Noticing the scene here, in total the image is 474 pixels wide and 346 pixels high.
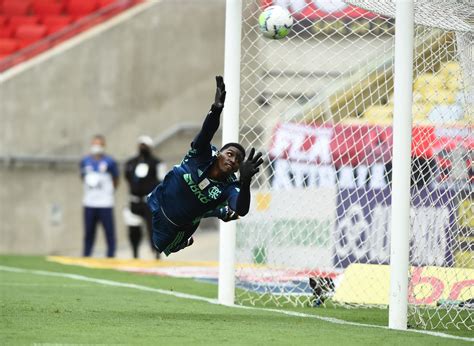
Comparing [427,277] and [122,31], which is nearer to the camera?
[427,277]

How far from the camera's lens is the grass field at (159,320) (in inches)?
330

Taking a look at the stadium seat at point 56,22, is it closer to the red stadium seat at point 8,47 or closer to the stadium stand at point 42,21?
the stadium stand at point 42,21

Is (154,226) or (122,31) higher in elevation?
(122,31)

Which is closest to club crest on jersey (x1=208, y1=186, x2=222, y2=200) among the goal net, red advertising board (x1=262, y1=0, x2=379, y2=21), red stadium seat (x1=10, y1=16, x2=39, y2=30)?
the goal net

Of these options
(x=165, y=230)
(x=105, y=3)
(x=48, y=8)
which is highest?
(x=105, y=3)

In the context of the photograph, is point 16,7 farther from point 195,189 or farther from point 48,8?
point 195,189

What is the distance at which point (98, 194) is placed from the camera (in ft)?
64.8

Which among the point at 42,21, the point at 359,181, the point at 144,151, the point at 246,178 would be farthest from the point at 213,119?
the point at 42,21

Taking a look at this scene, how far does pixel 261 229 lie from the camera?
46.9 ft

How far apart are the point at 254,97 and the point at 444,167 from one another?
93.0 inches

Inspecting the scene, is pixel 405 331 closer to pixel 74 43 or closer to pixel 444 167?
pixel 444 167

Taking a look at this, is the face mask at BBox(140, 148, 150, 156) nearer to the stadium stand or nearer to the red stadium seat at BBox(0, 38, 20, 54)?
the stadium stand

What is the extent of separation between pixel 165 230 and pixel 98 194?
30.6ft

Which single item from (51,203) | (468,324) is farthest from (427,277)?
(51,203)
